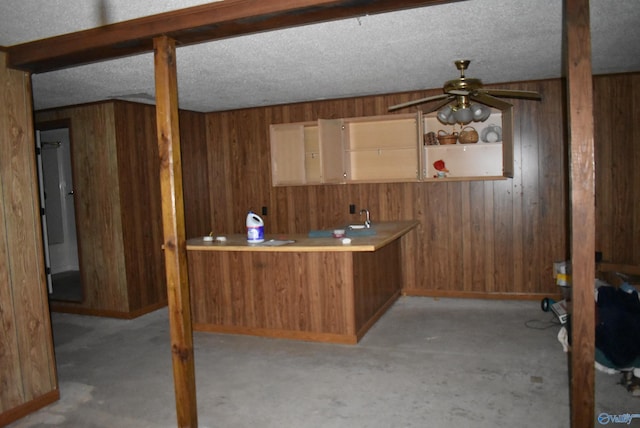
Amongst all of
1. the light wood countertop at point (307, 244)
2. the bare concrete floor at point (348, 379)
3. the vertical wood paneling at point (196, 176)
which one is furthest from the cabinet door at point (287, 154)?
the bare concrete floor at point (348, 379)

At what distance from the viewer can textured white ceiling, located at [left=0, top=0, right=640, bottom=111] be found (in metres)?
2.66

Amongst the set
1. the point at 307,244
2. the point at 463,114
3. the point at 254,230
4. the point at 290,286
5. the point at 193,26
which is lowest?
the point at 290,286

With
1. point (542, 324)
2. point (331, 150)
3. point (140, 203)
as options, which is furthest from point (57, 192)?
point (542, 324)

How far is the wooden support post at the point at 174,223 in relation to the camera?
2.46 m

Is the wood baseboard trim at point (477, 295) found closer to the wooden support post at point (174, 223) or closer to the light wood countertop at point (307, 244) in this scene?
the light wood countertop at point (307, 244)

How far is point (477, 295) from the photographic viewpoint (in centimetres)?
543

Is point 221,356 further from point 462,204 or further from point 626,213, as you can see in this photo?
point 626,213

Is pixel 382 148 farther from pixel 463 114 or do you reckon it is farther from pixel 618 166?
pixel 618 166

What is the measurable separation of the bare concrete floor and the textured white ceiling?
2.38 m

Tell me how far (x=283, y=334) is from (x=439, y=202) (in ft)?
8.20

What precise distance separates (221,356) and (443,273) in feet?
9.39

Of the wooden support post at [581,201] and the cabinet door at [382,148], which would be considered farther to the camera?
the cabinet door at [382,148]

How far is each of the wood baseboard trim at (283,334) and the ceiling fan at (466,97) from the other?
2075 millimetres

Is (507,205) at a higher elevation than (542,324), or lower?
higher
